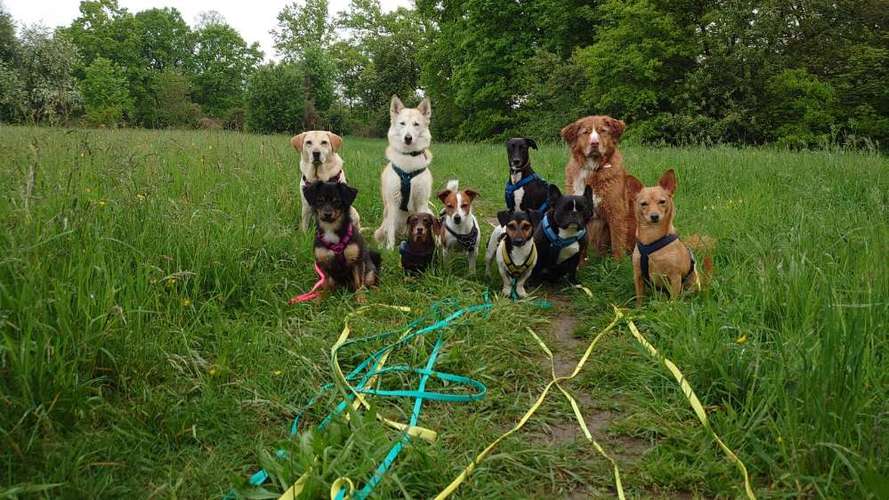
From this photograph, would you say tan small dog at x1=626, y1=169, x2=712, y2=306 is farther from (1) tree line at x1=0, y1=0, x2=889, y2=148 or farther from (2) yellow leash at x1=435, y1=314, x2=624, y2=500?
(1) tree line at x1=0, y1=0, x2=889, y2=148

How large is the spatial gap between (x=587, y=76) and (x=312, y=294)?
22.9 m

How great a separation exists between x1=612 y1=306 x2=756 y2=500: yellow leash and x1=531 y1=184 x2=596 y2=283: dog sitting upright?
4.65 ft

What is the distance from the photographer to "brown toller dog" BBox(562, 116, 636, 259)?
563cm

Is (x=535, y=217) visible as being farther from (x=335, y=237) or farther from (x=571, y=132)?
(x=335, y=237)

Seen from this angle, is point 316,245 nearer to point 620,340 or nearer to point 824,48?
point 620,340

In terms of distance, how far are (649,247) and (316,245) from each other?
2.78 meters

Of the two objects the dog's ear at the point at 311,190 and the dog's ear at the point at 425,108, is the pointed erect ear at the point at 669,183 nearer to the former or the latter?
the dog's ear at the point at 311,190

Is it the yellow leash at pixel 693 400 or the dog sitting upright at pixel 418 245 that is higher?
the dog sitting upright at pixel 418 245

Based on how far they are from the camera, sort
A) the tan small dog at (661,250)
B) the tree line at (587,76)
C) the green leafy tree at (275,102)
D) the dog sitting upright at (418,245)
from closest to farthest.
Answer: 1. the tan small dog at (661,250)
2. the dog sitting upright at (418,245)
3. the tree line at (587,76)
4. the green leafy tree at (275,102)

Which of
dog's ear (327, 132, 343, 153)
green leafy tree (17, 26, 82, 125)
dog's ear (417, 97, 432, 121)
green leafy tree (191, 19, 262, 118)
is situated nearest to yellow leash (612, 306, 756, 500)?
dog's ear (417, 97, 432, 121)

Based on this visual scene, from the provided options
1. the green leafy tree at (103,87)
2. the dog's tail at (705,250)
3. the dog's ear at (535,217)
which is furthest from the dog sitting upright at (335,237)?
the green leafy tree at (103,87)

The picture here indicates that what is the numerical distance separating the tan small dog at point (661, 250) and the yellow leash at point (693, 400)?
2.05 feet

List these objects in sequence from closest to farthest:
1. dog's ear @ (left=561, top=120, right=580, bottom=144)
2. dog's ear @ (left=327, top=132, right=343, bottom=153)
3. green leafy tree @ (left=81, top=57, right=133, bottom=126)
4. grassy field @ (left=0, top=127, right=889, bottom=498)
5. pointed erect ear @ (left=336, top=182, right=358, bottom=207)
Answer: grassy field @ (left=0, top=127, right=889, bottom=498), pointed erect ear @ (left=336, top=182, right=358, bottom=207), dog's ear @ (left=561, top=120, right=580, bottom=144), dog's ear @ (left=327, top=132, right=343, bottom=153), green leafy tree @ (left=81, top=57, right=133, bottom=126)

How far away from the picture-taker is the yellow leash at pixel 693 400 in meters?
2.04
